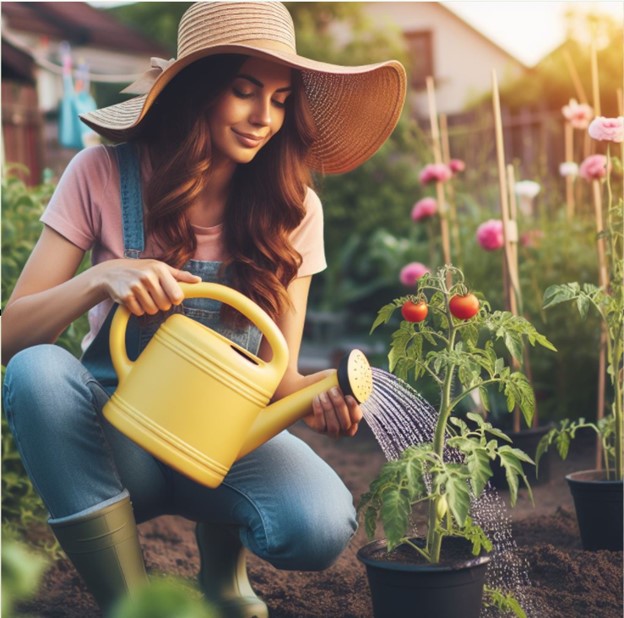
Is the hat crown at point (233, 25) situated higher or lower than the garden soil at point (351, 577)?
higher

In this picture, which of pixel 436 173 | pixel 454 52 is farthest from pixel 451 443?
A: pixel 454 52

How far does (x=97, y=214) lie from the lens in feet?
6.15

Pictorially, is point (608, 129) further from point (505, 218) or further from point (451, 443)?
point (451, 443)

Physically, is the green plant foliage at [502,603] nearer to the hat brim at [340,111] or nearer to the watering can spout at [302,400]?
the watering can spout at [302,400]

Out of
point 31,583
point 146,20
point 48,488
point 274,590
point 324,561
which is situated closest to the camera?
point 31,583

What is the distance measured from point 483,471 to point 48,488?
2.50ft

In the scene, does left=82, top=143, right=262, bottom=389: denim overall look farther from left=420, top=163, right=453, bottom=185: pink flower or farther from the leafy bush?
left=420, top=163, right=453, bottom=185: pink flower

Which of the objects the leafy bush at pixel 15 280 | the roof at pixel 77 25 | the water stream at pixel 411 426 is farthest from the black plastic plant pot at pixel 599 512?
the roof at pixel 77 25

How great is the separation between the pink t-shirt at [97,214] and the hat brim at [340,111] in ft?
0.27

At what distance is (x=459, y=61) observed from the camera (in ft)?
55.8

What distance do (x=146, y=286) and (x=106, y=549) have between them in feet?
1.56

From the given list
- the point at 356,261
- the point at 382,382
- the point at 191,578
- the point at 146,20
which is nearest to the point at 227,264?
the point at 382,382

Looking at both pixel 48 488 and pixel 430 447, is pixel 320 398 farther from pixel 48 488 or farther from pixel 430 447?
pixel 48 488

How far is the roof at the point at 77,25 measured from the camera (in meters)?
11.4
